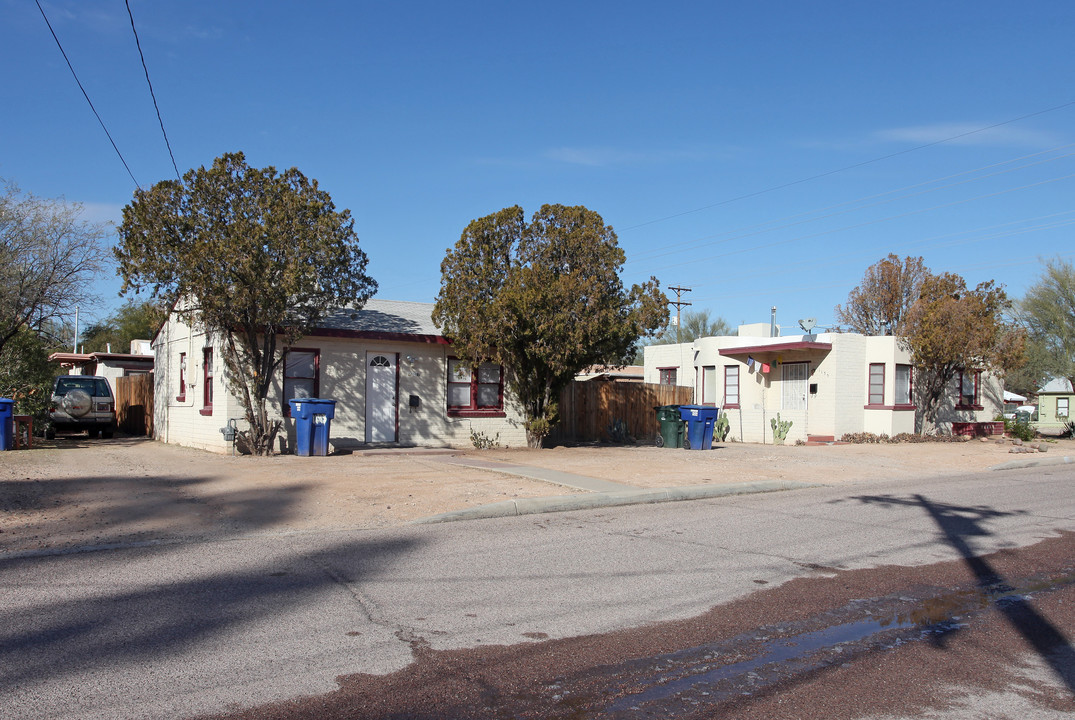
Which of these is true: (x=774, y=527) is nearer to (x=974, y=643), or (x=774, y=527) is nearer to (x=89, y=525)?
(x=974, y=643)

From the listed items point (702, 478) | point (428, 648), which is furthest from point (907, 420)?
point (428, 648)

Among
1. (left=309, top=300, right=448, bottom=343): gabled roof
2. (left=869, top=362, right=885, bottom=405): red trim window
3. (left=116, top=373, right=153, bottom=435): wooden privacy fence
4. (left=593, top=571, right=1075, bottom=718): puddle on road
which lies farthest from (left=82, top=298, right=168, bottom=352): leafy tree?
(left=593, top=571, right=1075, bottom=718): puddle on road

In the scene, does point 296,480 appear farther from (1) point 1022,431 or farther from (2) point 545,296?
(1) point 1022,431

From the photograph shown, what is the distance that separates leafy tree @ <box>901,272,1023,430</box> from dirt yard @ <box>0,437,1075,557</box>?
4.87m

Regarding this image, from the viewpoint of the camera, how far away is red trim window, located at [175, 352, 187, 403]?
20.7 m

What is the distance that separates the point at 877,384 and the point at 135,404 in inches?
916

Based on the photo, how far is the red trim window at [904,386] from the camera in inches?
1031

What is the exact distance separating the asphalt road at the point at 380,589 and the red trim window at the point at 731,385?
17.3 m

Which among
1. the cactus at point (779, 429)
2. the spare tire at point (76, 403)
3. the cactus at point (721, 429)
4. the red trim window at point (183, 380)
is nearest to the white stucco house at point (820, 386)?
the cactus at point (779, 429)

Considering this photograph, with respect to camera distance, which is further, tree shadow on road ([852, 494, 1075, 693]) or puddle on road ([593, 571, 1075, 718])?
tree shadow on road ([852, 494, 1075, 693])

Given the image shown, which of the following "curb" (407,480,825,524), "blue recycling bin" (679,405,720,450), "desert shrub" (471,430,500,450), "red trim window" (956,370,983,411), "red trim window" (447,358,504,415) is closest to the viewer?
"curb" (407,480,825,524)

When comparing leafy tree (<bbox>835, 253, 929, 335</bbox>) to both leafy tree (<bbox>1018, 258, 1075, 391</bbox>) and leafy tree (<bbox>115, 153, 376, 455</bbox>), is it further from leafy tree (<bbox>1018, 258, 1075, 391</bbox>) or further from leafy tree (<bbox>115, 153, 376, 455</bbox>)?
leafy tree (<bbox>115, 153, 376, 455</bbox>)

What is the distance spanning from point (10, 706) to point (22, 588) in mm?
2800

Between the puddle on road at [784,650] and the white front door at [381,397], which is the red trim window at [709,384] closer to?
the white front door at [381,397]
